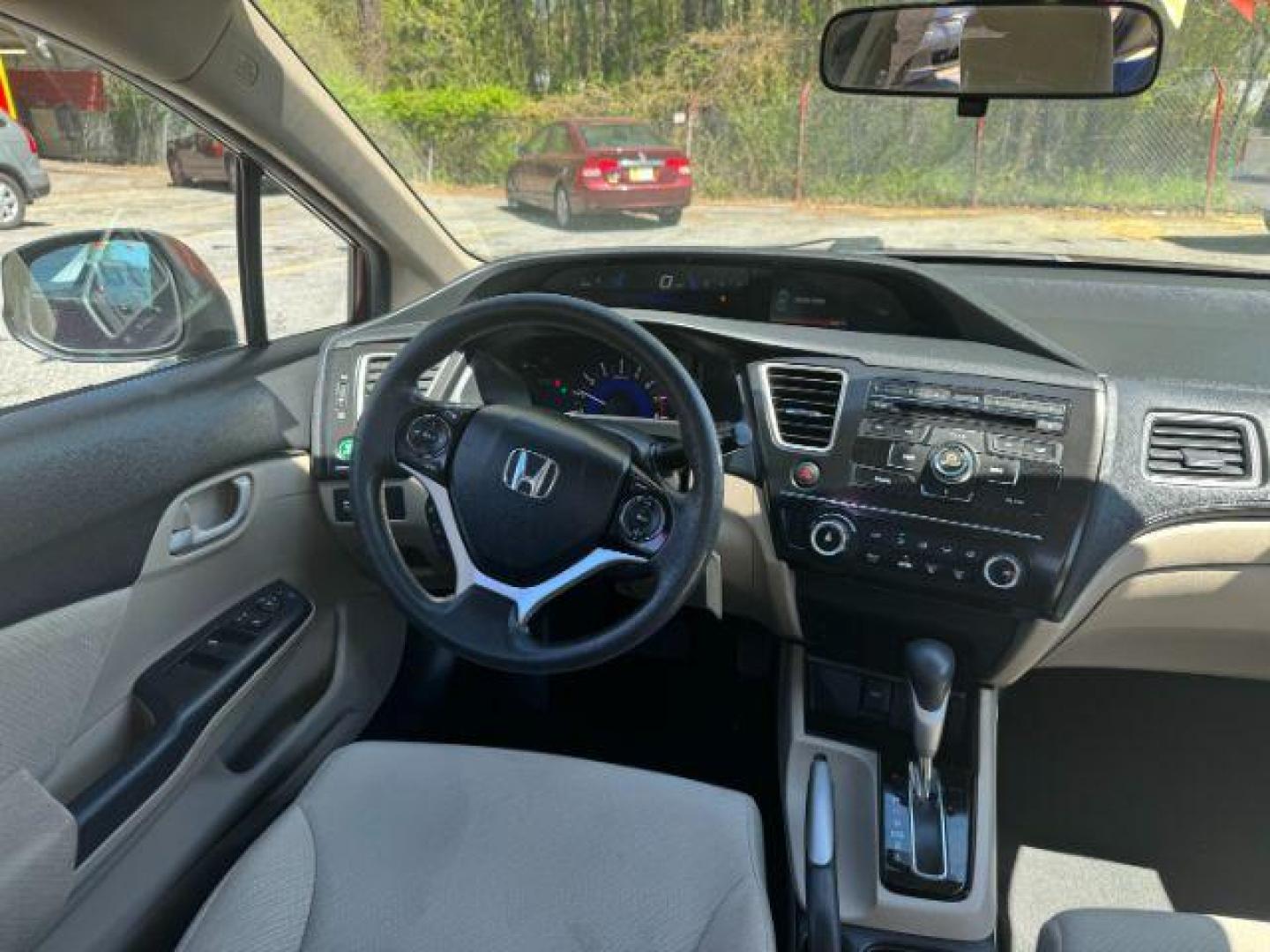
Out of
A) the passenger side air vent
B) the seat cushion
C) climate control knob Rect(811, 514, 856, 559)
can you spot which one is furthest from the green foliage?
the seat cushion

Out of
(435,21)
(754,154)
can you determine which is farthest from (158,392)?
(435,21)

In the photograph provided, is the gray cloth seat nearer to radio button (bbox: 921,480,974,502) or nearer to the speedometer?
radio button (bbox: 921,480,974,502)

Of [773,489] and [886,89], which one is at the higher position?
[886,89]

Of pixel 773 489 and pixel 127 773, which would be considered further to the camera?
pixel 773 489

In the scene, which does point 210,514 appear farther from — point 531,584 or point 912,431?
point 912,431

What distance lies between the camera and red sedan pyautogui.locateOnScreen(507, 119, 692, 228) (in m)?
3.21

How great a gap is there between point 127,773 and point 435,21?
5455mm

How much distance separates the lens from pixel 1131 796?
269 centimetres

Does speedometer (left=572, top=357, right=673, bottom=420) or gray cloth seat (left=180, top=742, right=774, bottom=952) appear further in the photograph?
speedometer (left=572, top=357, right=673, bottom=420)

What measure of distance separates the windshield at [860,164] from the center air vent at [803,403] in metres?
0.53

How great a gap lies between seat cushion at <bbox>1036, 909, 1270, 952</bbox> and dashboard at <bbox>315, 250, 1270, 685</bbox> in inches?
28.5

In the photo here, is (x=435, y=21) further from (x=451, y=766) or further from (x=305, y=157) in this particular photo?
(x=451, y=766)

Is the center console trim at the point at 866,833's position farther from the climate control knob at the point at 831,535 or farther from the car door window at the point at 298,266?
the car door window at the point at 298,266

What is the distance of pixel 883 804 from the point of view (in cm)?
226
